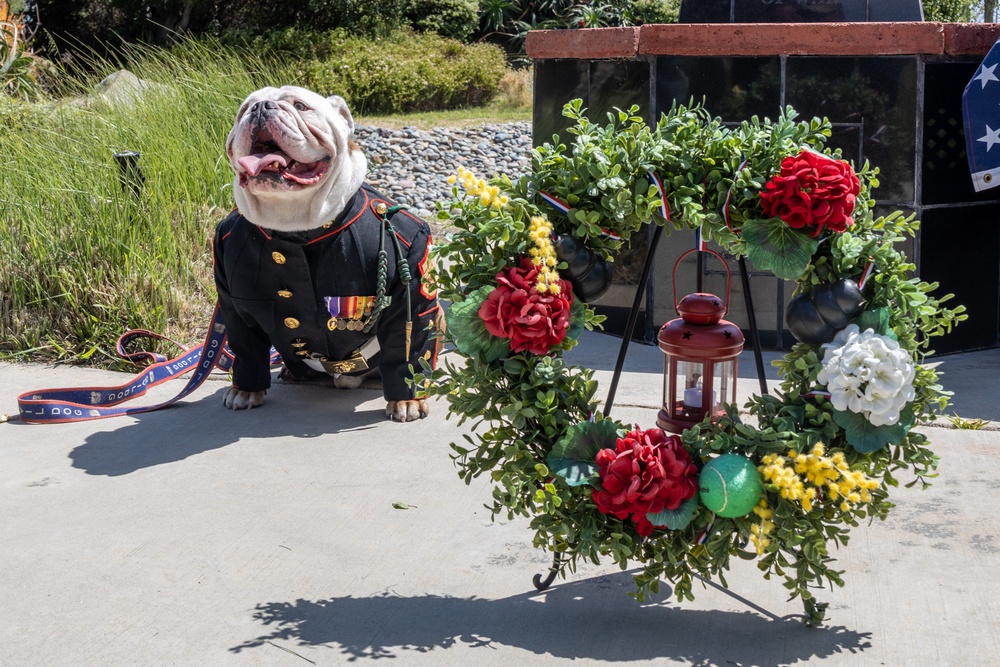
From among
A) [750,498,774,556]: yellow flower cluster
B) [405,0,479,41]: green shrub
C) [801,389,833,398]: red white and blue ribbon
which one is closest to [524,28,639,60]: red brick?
[801,389,833,398]: red white and blue ribbon

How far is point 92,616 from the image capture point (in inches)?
113

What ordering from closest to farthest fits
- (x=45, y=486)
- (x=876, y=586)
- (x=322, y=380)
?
(x=876, y=586) → (x=45, y=486) → (x=322, y=380)

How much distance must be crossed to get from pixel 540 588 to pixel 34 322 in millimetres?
3657

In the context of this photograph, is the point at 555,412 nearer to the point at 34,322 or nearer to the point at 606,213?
the point at 606,213

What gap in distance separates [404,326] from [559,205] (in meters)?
1.65

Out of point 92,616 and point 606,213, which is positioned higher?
point 606,213

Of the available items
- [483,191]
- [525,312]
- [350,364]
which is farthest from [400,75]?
[525,312]

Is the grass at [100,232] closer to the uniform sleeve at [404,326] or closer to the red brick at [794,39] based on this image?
the uniform sleeve at [404,326]

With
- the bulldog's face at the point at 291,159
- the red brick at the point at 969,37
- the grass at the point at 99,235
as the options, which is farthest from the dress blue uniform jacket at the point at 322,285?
the red brick at the point at 969,37

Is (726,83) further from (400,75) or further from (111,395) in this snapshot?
(400,75)

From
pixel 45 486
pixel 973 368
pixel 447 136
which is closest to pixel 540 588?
pixel 45 486

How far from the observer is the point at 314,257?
4.21 m

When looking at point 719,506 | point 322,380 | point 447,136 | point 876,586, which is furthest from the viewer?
point 447,136

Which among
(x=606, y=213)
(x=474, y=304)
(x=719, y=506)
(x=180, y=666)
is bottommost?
(x=180, y=666)
